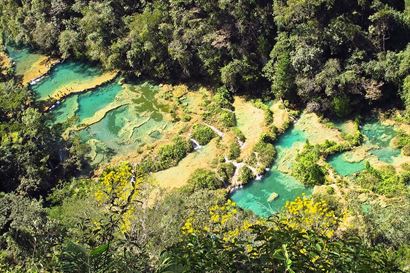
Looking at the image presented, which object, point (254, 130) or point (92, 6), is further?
point (92, 6)

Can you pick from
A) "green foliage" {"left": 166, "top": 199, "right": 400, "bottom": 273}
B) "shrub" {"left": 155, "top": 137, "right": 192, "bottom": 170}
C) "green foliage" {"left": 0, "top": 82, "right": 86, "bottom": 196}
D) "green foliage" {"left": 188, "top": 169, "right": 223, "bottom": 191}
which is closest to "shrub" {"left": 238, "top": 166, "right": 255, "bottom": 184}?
"green foliage" {"left": 188, "top": 169, "right": 223, "bottom": 191}

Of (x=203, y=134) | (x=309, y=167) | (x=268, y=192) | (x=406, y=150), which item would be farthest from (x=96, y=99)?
(x=406, y=150)

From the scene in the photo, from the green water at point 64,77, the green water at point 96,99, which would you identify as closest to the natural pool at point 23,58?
the green water at point 64,77

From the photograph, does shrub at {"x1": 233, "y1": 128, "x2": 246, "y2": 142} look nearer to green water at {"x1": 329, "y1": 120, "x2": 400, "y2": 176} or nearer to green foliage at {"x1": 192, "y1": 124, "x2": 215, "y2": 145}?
green foliage at {"x1": 192, "y1": 124, "x2": 215, "y2": 145}

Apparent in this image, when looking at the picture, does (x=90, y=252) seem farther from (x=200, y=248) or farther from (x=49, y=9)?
(x=49, y=9)

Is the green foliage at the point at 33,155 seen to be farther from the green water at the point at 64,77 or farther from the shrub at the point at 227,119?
the shrub at the point at 227,119

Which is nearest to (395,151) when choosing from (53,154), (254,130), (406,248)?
(254,130)
